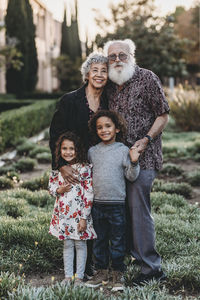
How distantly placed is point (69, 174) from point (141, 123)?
702 mm

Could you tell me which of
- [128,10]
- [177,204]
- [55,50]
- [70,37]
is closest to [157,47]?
[128,10]

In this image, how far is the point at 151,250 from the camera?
3436mm

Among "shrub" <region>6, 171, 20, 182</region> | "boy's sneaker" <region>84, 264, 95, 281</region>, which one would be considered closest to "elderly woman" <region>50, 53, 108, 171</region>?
"boy's sneaker" <region>84, 264, 95, 281</region>

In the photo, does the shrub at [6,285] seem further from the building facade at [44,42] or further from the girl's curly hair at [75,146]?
the building facade at [44,42]

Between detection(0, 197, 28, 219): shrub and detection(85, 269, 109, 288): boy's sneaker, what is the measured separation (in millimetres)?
1709

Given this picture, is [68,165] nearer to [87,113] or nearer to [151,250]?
[87,113]

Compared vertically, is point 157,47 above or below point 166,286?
above

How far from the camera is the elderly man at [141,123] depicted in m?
3.35

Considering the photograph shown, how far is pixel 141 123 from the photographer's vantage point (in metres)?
3.40

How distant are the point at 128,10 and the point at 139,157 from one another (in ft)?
79.1

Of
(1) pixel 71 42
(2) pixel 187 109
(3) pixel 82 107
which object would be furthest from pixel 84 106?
(1) pixel 71 42

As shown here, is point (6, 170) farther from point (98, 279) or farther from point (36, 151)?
point (98, 279)

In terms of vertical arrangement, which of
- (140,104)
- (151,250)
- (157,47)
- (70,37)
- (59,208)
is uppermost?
(70,37)

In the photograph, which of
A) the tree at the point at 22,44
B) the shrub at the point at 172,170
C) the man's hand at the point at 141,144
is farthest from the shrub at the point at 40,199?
the tree at the point at 22,44
